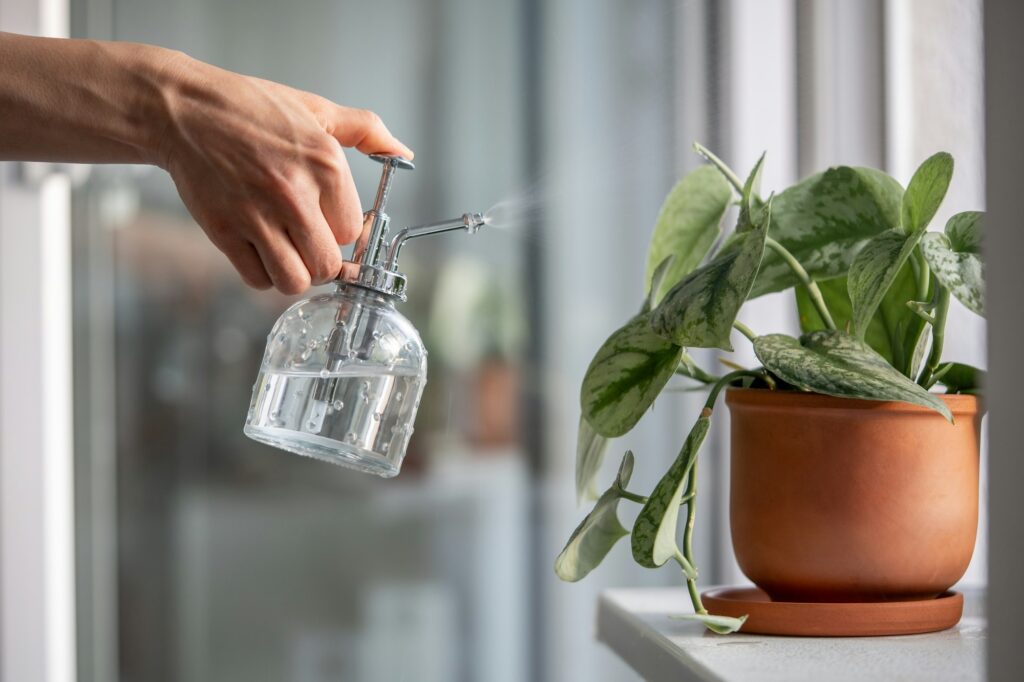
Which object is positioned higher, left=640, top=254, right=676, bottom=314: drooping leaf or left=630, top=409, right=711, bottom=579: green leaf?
left=640, top=254, right=676, bottom=314: drooping leaf

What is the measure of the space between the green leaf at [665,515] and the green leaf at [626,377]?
47 mm

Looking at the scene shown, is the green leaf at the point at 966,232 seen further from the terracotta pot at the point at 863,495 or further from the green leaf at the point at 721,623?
the green leaf at the point at 721,623

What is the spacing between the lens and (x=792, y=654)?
1.53 ft

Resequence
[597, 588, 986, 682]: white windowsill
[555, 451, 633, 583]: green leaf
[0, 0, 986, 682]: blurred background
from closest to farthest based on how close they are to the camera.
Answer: [597, 588, 986, 682]: white windowsill
[555, 451, 633, 583]: green leaf
[0, 0, 986, 682]: blurred background

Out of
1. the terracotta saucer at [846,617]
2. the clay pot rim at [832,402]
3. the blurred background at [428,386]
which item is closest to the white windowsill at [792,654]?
the terracotta saucer at [846,617]

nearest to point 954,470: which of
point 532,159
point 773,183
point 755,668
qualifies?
point 755,668

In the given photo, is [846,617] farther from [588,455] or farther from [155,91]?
[155,91]

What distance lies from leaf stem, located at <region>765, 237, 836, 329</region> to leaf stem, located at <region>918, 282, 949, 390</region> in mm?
54

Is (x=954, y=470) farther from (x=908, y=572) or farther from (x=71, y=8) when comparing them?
(x=71, y=8)

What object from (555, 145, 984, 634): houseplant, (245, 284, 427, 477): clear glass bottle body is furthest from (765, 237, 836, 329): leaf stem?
(245, 284, 427, 477): clear glass bottle body

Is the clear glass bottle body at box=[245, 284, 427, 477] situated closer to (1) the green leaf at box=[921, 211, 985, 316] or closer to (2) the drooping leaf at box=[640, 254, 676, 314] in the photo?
(2) the drooping leaf at box=[640, 254, 676, 314]

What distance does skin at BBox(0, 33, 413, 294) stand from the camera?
55 centimetres

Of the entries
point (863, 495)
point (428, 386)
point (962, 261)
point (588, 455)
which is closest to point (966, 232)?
point (962, 261)

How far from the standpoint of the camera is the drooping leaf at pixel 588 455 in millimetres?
587
